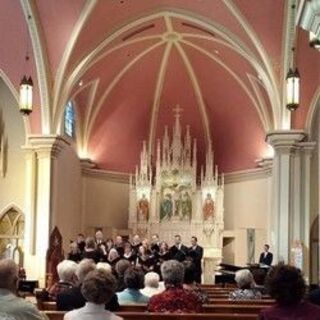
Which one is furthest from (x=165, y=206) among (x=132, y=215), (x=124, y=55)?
(x=124, y=55)

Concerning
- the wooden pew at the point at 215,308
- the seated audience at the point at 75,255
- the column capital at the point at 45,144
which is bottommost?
the wooden pew at the point at 215,308

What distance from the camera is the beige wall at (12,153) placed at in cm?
2009

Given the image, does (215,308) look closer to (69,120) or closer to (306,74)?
(306,74)

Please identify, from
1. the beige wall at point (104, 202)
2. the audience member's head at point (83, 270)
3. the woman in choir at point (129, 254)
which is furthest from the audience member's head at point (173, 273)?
the beige wall at point (104, 202)

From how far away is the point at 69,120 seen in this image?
2197 centimetres

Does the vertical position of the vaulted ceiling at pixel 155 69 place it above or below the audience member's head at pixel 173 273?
above

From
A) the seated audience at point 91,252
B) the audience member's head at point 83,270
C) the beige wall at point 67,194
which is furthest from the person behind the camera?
the beige wall at point 67,194

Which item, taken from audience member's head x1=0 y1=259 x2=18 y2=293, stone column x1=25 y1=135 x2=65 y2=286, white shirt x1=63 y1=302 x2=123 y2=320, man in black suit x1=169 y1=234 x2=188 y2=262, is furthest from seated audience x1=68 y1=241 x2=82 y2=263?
audience member's head x1=0 y1=259 x2=18 y2=293

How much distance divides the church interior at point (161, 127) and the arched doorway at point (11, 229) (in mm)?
30

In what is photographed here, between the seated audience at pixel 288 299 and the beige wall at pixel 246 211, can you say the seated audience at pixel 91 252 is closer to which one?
the beige wall at pixel 246 211

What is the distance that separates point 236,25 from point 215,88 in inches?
226

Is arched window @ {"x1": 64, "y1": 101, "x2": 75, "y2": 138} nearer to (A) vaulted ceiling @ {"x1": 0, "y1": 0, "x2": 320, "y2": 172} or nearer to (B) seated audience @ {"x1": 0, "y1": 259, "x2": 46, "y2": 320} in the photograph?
(A) vaulted ceiling @ {"x1": 0, "y1": 0, "x2": 320, "y2": 172}

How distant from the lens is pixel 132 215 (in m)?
22.7

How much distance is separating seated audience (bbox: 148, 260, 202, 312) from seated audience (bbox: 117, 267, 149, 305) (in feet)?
2.97
